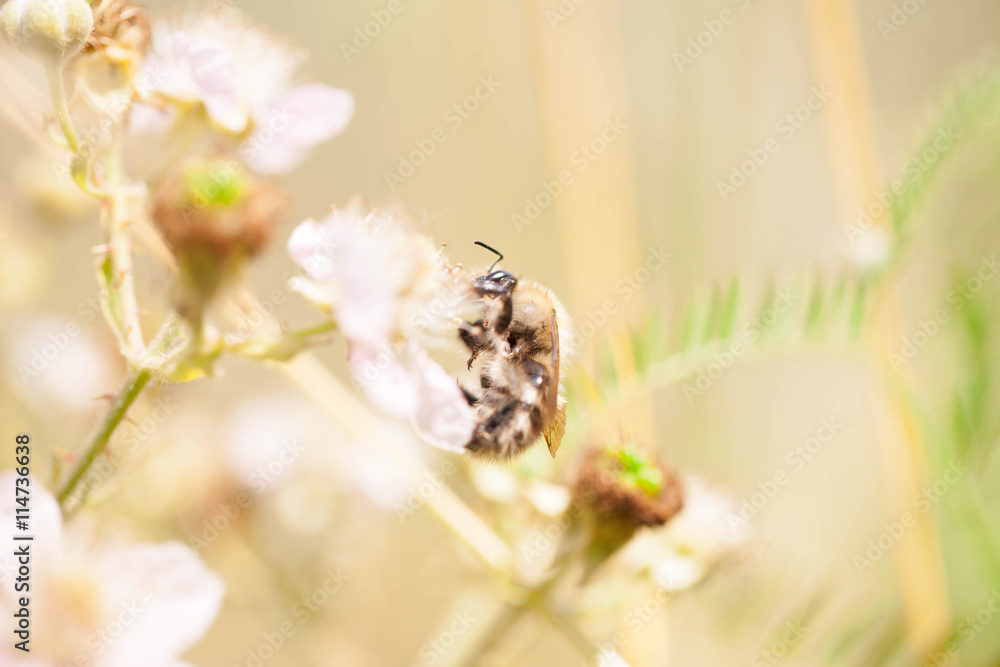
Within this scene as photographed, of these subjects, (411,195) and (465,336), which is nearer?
(465,336)

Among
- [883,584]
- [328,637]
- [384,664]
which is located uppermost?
[883,584]

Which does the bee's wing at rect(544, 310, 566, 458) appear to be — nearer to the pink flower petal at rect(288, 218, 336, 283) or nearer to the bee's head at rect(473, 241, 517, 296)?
the bee's head at rect(473, 241, 517, 296)

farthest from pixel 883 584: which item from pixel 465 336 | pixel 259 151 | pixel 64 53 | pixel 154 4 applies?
pixel 154 4

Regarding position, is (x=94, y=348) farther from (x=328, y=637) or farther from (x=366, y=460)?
(x=328, y=637)

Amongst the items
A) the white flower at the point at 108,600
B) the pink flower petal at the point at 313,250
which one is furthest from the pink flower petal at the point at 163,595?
the pink flower petal at the point at 313,250

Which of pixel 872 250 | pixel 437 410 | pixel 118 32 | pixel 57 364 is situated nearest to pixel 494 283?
pixel 437 410

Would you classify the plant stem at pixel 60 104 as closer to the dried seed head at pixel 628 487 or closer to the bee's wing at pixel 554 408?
the bee's wing at pixel 554 408

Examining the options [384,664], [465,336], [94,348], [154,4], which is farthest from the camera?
[154,4]
